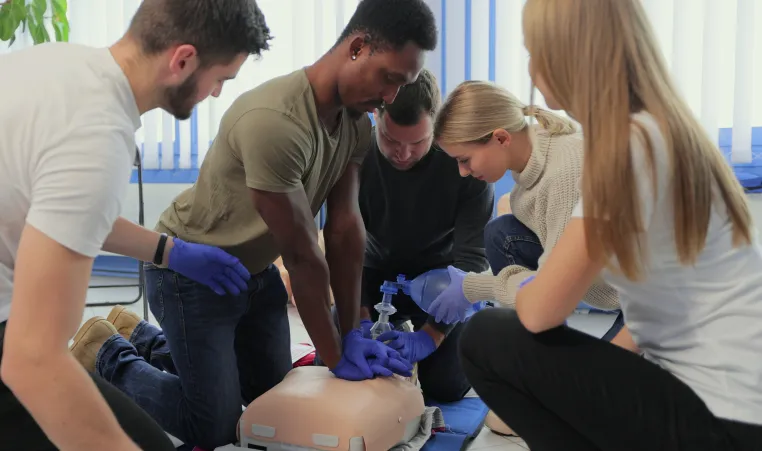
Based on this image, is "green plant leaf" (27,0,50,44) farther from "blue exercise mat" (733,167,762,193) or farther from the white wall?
"blue exercise mat" (733,167,762,193)

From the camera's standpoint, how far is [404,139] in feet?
5.57

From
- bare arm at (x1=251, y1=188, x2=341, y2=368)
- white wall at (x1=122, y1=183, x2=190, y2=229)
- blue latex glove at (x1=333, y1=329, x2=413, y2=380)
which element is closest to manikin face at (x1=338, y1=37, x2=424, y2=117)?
bare arm at (x1=251, y1=188, x2=341, y2=368)

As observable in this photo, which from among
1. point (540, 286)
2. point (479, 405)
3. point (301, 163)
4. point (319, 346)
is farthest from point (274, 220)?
point (479, 405)

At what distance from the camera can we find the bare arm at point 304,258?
1.31 m

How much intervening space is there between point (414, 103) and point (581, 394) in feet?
2.84

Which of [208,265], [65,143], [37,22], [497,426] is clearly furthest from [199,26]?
[37,22]

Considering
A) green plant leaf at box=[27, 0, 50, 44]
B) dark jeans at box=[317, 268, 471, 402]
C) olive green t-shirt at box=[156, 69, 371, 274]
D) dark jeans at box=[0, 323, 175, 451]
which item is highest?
green plant leaf at box=[27, 0, 50, 44]

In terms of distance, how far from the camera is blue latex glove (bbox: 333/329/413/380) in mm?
1440

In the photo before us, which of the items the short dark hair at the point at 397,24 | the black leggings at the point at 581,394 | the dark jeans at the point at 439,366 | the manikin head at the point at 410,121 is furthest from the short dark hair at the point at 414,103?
the black leggings at the point at 581,394

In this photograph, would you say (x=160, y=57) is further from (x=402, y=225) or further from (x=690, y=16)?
(x=690, y=16)

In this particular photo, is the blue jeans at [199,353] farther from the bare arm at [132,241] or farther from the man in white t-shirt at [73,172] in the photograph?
the man in white t-shirt at [73,172]

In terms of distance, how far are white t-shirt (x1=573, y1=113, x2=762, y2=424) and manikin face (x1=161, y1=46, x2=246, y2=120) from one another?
0.50 meters

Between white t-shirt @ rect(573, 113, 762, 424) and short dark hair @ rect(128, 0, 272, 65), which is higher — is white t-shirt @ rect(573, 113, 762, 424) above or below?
below

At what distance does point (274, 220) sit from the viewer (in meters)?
1.32
